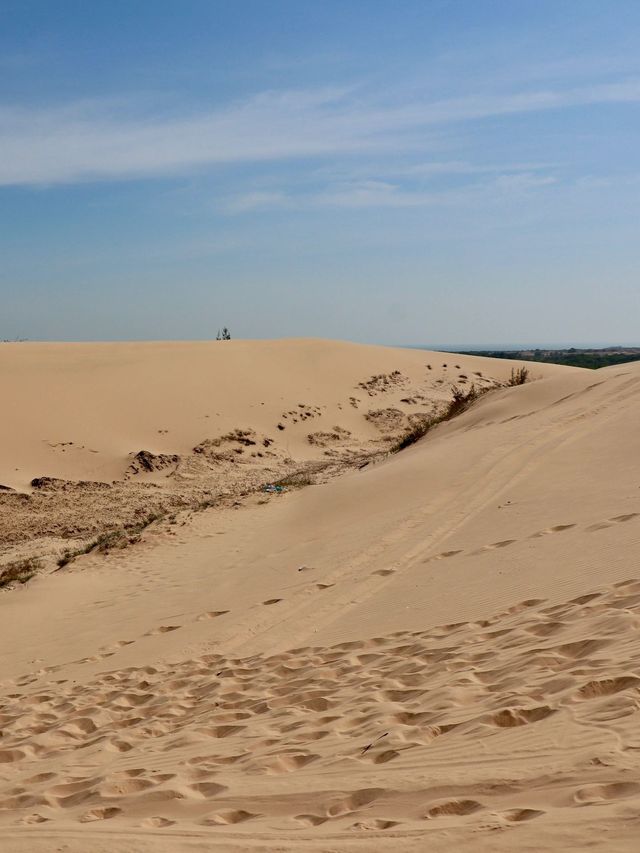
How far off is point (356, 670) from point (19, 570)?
657 cm

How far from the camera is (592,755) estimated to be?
362 centimetres

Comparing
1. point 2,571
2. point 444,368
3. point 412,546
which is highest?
point 444,368

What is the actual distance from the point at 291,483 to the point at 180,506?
197 centimetres

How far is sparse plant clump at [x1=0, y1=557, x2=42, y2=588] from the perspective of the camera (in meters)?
10.7

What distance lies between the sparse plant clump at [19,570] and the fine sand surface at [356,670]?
30 centimetres

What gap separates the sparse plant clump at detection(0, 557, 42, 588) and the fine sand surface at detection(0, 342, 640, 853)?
304 mm

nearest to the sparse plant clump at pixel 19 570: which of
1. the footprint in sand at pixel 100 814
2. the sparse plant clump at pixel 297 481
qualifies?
the sparse plant clump at pixel 297 481

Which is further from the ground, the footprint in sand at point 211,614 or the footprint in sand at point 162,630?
the footprint in sand at point 211,614

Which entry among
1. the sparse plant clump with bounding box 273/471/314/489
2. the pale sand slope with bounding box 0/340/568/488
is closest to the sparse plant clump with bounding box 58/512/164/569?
the sparse plant clump with bounding box 273/471/314/489

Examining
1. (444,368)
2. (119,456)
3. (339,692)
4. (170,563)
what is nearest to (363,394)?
(444,368)

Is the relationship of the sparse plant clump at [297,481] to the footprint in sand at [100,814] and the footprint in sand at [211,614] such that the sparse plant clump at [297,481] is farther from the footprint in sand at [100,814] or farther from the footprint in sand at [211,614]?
the footprint in sand at [100,814]

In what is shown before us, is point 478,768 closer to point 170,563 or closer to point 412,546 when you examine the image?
point 412,546

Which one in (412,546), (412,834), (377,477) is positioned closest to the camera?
(412,834)

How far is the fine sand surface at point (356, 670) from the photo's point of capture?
3.62 meters
